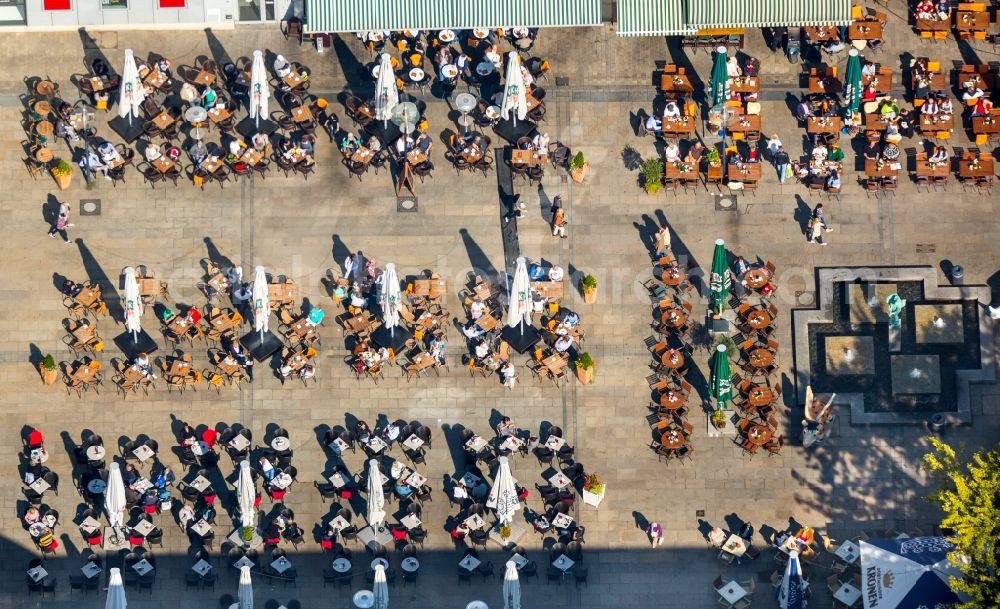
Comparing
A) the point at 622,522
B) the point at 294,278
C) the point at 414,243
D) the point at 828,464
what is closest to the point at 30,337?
the point at 294,278

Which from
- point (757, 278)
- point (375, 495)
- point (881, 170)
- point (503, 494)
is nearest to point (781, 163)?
point (881, 170)

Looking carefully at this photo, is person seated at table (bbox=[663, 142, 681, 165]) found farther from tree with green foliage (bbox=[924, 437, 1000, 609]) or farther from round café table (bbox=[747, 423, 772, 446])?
tree with green foliage (bbox=[924, 437, 1000, 609])

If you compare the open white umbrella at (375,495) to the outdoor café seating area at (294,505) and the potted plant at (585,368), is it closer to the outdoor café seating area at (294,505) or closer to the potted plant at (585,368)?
the outdoor café seating area at (294,505)

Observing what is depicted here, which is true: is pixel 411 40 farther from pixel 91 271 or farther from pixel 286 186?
pixel 91 271

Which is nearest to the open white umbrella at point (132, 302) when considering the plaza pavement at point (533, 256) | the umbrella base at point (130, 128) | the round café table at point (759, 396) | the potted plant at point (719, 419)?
the plaza pavement at point (533, 256)

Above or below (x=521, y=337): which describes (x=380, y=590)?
below

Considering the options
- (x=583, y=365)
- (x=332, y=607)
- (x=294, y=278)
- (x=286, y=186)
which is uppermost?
(x=286, y=186)

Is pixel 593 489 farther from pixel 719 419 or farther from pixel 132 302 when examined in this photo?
pixel 132 302
